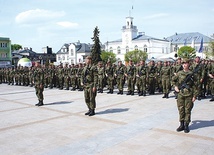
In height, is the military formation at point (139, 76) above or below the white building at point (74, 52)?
below

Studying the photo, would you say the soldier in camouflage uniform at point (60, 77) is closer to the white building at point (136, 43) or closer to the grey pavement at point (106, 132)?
the grey pavement at point (106, 132)

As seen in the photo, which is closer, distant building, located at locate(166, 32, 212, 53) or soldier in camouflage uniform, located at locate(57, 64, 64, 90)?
soldier in camouflage uniform, located at locate(57, 64, 64, 90)

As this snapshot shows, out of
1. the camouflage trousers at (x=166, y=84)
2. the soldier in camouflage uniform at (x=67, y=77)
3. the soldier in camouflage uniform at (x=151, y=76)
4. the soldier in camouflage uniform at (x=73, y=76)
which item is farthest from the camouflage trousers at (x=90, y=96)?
the soldier in camouflage uniform at (x=67, y=77)

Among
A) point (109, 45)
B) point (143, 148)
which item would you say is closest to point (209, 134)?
point (143, 148)

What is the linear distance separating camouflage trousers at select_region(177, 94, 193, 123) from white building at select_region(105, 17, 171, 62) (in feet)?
241

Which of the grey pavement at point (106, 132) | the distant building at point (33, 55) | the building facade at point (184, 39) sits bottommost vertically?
the grey pavement at point (106, 132)

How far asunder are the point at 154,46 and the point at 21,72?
2447 inches

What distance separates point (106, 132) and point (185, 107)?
2.23 meters

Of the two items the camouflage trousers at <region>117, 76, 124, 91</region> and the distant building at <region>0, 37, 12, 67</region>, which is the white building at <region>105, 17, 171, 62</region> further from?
the camouflage trousers at <region>117, 76, 124, 91</region>

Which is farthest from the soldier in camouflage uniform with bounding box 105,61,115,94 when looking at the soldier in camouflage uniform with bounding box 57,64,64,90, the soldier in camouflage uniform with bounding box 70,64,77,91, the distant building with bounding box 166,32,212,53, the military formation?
the distant building with bounding box 166,32,212,53

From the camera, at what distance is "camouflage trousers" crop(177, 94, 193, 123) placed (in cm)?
636

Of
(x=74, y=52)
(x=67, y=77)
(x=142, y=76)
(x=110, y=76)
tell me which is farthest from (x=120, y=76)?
(x=74, y=52)

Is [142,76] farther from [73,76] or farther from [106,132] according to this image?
[106,132]

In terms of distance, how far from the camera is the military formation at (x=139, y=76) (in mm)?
11688
